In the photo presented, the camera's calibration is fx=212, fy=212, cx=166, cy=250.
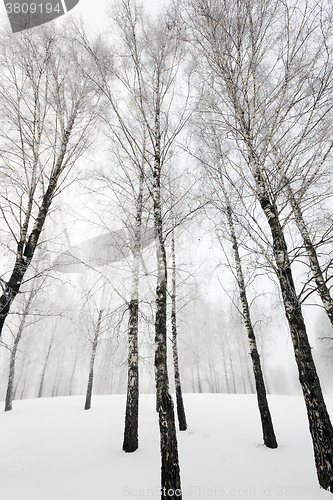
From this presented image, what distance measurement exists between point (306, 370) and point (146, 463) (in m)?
3.48

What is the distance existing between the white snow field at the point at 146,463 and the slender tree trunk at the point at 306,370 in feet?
1.19

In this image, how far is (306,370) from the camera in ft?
8.90

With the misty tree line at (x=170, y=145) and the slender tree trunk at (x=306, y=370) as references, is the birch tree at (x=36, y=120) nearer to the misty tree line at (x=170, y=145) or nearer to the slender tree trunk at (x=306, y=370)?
the misty tree line at (x=170, y=145)

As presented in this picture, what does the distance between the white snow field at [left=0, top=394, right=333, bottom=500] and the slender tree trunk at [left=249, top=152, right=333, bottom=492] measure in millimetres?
364

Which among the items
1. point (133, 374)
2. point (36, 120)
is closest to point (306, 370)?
point (133, 374)

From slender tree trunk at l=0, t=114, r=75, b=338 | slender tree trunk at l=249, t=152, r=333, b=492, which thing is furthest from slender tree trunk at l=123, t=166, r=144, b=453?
slender tree trunk at l=249, t=152, r=333, b=492

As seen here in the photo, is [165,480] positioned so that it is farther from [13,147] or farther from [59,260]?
[13,147]

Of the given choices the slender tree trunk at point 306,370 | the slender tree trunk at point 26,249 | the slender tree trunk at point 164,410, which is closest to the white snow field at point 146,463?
the slender tree trunk at point 306,370

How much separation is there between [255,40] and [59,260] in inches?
251

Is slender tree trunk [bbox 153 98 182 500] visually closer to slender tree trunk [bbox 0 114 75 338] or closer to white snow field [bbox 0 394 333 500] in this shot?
white snow field [bbox 0 394 333 500]

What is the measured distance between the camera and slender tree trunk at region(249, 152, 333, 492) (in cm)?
248

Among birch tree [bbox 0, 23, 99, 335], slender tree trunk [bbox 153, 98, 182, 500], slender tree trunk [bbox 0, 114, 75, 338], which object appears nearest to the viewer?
slender tree trunk [bbox 153, 98, 182, 500]

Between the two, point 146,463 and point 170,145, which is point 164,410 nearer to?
point 146,463

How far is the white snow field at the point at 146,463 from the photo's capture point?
3045 mm
